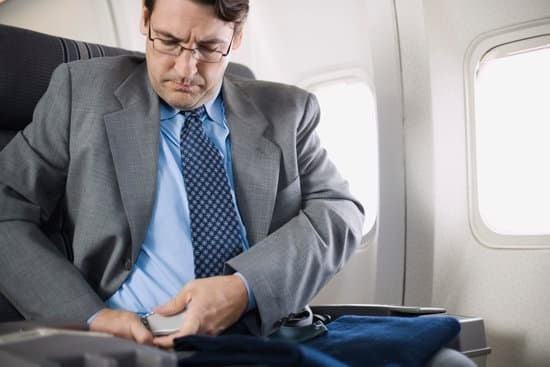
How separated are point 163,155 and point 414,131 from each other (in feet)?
4.82

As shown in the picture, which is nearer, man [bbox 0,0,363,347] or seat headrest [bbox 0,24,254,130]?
man [bbox 0,0,363,347]

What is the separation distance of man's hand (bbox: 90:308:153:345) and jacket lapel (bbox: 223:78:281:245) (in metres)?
0.47

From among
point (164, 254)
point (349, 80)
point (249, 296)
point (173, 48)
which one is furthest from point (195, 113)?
point (349, 80)

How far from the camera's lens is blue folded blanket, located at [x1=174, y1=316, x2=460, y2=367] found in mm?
1074

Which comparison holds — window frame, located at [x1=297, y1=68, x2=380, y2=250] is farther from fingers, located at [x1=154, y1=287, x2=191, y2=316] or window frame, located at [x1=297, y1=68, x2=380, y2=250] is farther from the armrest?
fingers, located at [x1=154, y1=287, x2=191, y2=316]

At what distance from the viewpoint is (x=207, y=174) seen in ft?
6.05

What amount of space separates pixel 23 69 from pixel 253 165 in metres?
0.70

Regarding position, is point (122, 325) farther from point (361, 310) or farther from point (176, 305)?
point (361, 310)

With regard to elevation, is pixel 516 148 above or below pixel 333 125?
below

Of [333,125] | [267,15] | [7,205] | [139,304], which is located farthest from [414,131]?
[7,205]

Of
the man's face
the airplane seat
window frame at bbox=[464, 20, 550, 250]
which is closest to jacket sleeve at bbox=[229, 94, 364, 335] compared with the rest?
the airplane seat

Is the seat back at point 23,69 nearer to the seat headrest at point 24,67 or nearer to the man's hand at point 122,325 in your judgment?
the seat headrest at point 24,67

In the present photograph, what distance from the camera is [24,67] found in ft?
6.08

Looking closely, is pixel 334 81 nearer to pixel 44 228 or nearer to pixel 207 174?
pixel 207 174
